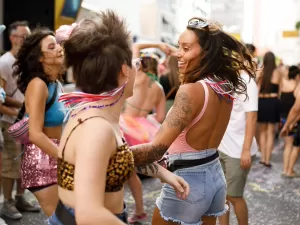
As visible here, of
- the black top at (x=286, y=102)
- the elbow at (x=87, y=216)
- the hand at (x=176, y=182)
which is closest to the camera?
the elbow at (x=87, y=216)

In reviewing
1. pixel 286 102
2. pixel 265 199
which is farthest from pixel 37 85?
pixel 286 102

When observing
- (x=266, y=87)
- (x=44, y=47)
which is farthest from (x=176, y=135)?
(x=266, y=87)

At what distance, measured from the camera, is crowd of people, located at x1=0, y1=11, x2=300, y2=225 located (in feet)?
6.79

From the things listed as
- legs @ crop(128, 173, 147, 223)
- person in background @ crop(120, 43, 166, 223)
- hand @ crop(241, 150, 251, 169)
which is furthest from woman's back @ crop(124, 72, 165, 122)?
hand @ crop(241, 150, 251, 169)

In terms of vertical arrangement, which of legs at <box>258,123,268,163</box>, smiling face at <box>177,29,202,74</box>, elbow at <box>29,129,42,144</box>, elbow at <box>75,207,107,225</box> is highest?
smiling face at <box>177,29,202,74</box>

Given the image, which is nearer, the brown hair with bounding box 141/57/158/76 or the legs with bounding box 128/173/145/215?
the legs with bounding box 128/173/145/215

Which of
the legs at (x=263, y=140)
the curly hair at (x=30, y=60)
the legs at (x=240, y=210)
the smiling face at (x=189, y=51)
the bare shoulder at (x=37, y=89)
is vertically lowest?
the legs at (x=263, y=140)

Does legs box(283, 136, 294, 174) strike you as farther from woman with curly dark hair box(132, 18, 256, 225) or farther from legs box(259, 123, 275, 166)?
woman with curly dark hair box(132, 18, 256, 225)

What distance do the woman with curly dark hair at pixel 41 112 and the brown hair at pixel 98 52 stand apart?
1492mm

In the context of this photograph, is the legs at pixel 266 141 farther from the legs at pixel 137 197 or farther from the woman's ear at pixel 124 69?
the woman's ear at pixel 124 69

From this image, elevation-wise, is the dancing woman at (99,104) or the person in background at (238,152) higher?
the dancing woman at (99,104)

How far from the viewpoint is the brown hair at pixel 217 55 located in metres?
3.11

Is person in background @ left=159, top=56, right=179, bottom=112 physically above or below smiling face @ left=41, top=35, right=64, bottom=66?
below

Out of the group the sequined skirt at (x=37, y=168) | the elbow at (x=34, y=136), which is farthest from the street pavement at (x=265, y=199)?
the elbow at (x=34, y=136)
